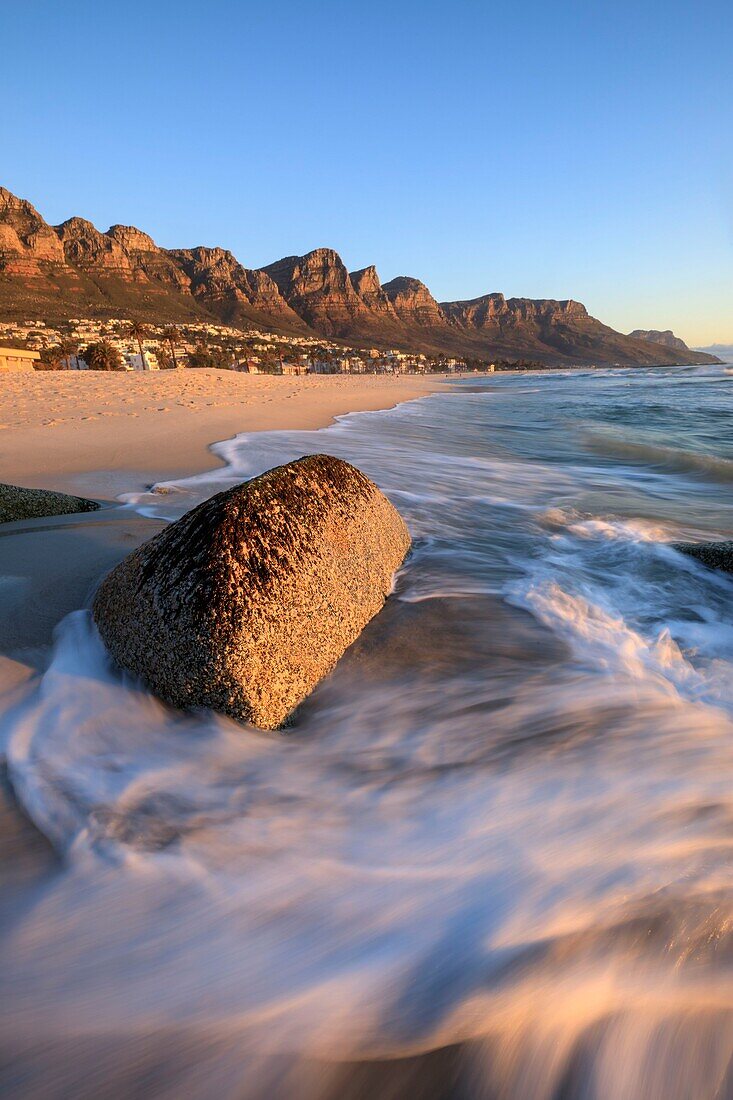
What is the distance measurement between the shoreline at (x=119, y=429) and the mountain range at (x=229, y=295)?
76.2 metres

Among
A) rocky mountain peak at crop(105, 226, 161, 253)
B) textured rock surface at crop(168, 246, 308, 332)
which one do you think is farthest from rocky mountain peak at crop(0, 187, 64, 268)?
textured rock surface at crop(168, 246, 308, 332)

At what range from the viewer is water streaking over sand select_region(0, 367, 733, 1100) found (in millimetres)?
1437

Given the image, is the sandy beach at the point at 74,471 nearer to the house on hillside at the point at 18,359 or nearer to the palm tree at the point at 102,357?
the house on hillside at the point at 18,359

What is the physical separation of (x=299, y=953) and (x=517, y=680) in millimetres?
1852

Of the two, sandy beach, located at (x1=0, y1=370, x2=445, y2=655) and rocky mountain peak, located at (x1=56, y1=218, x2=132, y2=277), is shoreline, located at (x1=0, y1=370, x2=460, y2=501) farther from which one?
rocky mountain peak, located at (x1=56, y1=218, x2=132, y2=277)

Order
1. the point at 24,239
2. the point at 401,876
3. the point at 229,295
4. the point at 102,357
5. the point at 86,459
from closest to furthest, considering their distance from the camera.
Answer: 1. the point at 401,876
2. the point at 86,459
3. the point at 102,357
4. the point at 24,239
5. the point at 229,295

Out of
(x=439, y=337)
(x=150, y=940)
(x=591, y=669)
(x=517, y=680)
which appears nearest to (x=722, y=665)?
(x=591, y=669)

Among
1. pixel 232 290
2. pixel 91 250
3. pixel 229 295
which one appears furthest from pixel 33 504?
pixel 232 290

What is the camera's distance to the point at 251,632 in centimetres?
250

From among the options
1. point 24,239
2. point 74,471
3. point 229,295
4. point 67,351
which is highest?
point 24,239

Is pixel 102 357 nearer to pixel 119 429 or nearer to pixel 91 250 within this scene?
pixel 119 429

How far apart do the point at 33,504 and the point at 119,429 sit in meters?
5.82

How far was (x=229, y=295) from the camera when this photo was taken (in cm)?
13350

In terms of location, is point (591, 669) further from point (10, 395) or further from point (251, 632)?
point (10, 395)
